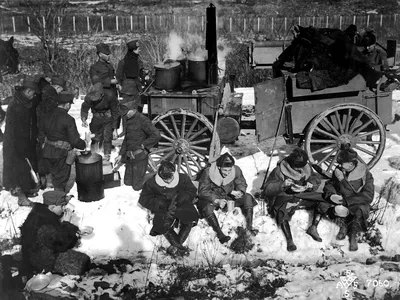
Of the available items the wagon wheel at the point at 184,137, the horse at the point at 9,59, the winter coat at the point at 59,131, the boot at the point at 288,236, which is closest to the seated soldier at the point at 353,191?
the boot at the point at 288,236

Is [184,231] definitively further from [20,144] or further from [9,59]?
[9,59]

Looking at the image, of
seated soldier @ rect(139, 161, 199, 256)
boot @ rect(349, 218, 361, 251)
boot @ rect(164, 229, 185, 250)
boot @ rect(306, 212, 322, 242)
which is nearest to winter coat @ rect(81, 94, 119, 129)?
seated soldier @ rect(139, 161, 199, 256)

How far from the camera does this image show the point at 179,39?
1450 cm

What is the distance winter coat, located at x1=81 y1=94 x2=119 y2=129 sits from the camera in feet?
25.0

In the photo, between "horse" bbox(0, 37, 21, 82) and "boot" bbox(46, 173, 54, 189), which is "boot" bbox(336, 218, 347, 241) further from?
"horse" bbox(0, 37, 21, 82)

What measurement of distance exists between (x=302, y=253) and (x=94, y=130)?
3700 mm

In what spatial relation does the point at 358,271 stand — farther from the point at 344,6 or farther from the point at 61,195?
the point at 344,6

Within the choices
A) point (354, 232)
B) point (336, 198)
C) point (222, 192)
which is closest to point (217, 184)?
point (222, 192)

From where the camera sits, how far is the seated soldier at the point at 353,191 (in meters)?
5.74

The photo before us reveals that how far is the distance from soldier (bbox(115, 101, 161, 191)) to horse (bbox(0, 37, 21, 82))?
423 centimetres

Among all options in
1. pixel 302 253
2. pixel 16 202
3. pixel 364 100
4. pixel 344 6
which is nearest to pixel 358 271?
pixel 302 253

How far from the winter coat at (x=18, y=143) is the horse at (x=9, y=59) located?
3850 mm

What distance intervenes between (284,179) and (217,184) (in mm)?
787

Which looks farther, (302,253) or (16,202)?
(16,202)
